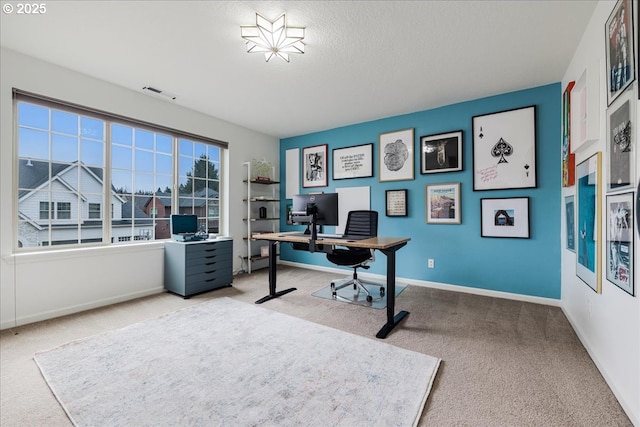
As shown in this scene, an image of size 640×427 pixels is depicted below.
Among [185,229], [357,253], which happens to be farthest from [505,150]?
[185,229]

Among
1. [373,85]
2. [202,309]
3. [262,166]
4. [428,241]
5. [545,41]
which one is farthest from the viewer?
[262,166]

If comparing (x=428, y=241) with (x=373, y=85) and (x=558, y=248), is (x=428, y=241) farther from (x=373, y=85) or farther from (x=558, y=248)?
(x=373, y=85)

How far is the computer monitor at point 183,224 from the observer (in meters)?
3.68

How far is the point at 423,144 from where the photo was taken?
12.9ft

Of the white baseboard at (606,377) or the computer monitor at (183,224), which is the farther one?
the computer monitor at (183,224)

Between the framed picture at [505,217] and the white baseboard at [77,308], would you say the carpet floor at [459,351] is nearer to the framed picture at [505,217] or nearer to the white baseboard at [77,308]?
the white baseboard at [77,308]

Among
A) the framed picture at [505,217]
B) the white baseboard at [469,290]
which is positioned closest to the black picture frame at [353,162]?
the white baseboard at [469,290]

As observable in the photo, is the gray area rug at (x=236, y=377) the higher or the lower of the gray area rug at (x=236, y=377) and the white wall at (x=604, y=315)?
the lower

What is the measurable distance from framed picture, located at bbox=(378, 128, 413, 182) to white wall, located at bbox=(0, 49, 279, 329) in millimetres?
2832

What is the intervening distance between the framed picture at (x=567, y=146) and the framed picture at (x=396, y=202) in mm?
1785

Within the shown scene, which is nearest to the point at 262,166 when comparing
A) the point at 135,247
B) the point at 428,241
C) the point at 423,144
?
the point at 135,247

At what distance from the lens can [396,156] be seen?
416cm

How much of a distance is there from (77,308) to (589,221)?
4758mm

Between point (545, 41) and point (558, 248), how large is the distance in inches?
85.1
